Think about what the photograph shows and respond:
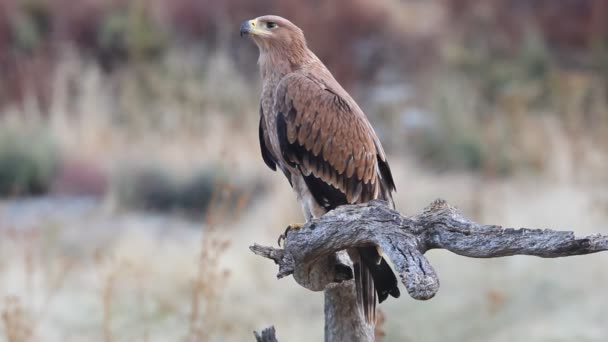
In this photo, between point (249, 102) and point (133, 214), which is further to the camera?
point (249, 102)

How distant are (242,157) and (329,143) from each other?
6.67 m

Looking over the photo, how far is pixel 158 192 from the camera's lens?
33.4 ft

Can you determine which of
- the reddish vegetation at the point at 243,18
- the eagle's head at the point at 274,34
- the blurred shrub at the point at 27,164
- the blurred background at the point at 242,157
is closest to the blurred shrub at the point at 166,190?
the blurred background at the point at 242,157

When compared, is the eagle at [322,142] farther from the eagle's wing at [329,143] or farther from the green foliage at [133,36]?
the green foliage at [133,36]

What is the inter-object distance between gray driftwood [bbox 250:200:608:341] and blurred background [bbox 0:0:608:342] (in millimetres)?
1152

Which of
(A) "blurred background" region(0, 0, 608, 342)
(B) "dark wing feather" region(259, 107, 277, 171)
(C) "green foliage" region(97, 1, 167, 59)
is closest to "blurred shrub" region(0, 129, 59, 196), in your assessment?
(A) "blurred background" region(0, 0, 608, 342)

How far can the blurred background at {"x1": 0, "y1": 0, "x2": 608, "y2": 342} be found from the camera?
22.3ft

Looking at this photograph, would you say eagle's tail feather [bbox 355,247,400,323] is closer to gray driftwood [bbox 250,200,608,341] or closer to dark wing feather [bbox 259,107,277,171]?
gray driftwood [bbox 250,200,608,341]

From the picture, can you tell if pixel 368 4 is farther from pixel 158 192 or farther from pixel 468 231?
pixel 468 231

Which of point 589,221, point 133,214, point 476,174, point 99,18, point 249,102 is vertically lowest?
point 589,221

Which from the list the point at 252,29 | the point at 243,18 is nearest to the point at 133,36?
the point at 243,18

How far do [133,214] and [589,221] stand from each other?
4.16 meters

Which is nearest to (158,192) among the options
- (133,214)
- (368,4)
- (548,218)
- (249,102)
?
(133,214)

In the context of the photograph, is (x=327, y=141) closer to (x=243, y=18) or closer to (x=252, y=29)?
(x=252, y=29)
